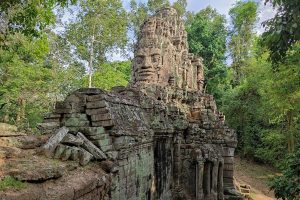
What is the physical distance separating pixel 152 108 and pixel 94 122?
425 cm

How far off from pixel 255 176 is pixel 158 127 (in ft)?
60.1

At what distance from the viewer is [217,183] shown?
13.9m

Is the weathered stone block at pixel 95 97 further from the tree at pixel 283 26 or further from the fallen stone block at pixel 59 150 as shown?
the tree at pixel 283 26

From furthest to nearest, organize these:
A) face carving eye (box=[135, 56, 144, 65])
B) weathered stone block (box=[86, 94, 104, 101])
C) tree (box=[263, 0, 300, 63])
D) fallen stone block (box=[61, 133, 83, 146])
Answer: face carving eye (box=[135, 56, 144, 65]), weathered stone block (box=[86, 94, 104, 101]), fallen stone block (box=[61, 133, 83, 146]), tree (box=[263, 0, 300, 63])

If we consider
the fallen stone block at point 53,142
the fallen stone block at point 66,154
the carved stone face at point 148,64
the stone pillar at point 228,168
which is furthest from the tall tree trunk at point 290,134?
the fallen stone block at point 66,154

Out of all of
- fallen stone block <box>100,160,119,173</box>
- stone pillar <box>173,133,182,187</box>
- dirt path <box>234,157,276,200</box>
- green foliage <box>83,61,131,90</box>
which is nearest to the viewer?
fallen stone block <box>100,160,119,173</box>

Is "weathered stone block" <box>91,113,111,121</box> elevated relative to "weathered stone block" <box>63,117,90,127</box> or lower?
elevated

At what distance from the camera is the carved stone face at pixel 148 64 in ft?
61.0

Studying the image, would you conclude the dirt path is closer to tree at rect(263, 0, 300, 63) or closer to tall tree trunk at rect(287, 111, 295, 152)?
tall tree trunk at rect(287, 111, 295, 152)

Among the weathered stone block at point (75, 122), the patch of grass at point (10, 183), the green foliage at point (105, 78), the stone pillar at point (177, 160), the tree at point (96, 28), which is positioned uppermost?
the tree at point (96, 28)

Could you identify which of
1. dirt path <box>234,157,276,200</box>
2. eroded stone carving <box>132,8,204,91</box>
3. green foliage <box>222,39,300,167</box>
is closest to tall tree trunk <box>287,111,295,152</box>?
green foliage <box>222,39,300,167</box>

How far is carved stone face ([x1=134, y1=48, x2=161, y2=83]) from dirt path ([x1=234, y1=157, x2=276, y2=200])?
34.3ft

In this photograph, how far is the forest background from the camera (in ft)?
24.9

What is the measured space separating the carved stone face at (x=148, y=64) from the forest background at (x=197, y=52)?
14.2ft
